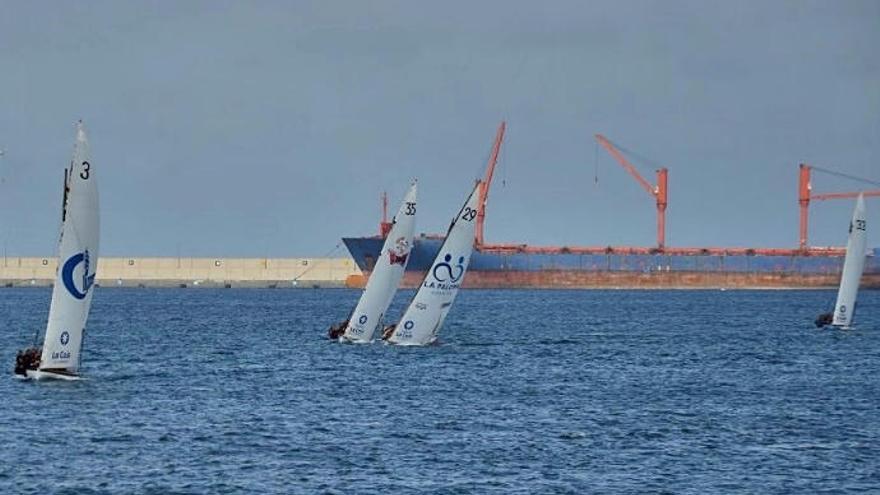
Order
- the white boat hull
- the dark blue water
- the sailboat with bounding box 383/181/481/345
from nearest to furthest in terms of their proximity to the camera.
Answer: the dark blue water, the white boat hull, the sailboat with bounding box 383/181/481/345

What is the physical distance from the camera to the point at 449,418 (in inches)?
2586

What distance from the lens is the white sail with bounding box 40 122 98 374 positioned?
66500 mm

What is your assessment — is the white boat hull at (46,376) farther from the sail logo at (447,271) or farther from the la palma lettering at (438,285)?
the sail logo at (447,271)

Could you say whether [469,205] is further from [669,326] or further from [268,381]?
[669,326]

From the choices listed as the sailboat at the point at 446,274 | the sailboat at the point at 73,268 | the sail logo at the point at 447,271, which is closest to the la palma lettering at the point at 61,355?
the sailboat at the point at 73,268

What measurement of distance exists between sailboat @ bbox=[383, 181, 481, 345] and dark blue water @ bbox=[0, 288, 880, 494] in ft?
6.87

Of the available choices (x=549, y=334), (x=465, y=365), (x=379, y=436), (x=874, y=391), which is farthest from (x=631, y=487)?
(x=549, y=334)

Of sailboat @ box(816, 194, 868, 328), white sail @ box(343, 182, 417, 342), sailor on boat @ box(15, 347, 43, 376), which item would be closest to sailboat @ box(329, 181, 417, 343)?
white sail @ box(343, 182, 417, 342)

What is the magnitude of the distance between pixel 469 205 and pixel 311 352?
1237 centimetres

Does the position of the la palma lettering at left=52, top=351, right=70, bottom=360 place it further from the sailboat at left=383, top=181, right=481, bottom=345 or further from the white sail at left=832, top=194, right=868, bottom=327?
the white sail at left=832, top=194, right=868, bottom=327

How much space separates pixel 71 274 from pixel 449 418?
48.9 feet

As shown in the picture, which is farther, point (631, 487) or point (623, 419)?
point (623, 419)

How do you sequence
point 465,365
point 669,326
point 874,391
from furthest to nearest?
point 669,326 → point 465,365 → point 874,391

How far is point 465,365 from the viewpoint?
89562 mm
